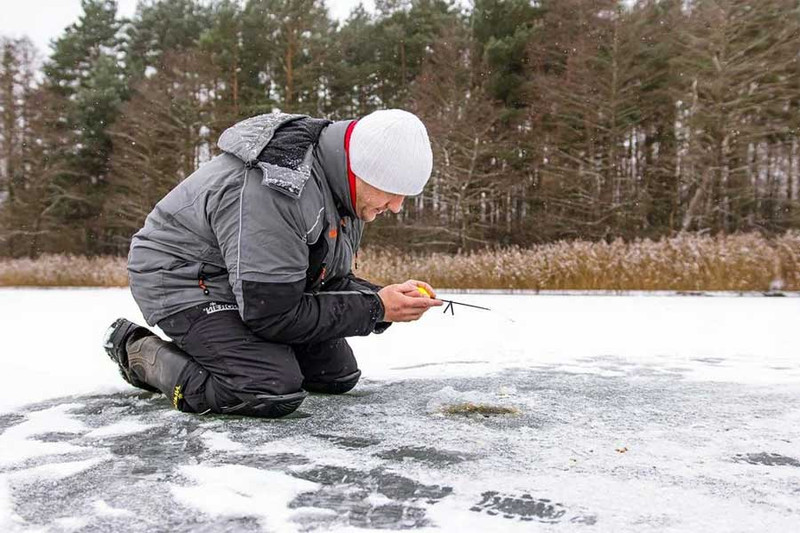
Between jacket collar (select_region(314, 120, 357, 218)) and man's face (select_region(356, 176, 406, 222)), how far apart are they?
0.04 metres

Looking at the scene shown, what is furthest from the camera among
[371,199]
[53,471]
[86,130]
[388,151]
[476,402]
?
[86,130]

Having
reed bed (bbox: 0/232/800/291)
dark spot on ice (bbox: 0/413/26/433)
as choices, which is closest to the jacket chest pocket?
dark spot on ice (bbox: 0/413/26/433)

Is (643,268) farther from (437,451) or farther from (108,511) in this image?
(108,511)

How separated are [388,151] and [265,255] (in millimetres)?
474

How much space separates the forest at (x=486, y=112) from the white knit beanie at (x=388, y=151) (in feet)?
39.4

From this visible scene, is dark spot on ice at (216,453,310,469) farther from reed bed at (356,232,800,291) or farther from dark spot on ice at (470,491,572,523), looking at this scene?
reed bed at (356,232,800,291)

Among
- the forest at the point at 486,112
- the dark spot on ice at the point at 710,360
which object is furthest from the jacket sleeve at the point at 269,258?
the forest at the point at 486,112

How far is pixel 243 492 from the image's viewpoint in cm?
131

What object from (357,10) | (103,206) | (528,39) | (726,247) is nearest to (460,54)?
(528,39)

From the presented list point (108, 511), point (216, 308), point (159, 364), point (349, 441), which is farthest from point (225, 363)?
point (108, 511)

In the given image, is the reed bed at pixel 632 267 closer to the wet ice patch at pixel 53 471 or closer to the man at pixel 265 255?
the man at pixel 265 255

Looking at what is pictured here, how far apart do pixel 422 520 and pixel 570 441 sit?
69cm

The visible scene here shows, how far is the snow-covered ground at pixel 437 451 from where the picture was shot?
47.2 inches

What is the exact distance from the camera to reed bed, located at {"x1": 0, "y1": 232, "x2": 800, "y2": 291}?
7.45 metres
